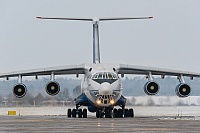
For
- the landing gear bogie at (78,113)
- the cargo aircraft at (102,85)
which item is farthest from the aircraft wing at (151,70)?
the landing gear bogie at (78,113)

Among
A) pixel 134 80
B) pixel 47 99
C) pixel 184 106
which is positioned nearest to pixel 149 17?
pixel 134 80

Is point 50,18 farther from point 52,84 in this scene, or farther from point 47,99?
point 47,99

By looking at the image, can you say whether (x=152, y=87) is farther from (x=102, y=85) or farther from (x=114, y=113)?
(x=102, y=85)

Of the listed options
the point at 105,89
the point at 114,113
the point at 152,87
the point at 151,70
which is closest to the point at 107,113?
the point at 114,113

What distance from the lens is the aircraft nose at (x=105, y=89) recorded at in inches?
1347

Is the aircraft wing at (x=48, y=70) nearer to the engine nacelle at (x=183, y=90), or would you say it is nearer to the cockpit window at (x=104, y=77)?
the cockpit window at (x=104, y=77)

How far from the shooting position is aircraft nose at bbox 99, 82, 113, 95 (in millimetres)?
34219

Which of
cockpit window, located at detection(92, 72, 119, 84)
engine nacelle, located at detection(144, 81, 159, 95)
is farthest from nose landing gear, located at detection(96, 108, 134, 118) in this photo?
cockpit window, located at detection(92, 72, 119, 84)

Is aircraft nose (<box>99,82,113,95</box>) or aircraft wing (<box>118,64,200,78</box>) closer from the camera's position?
aircraft nose (<box>99,82,113,95</box>)

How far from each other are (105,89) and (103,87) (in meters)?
0.14

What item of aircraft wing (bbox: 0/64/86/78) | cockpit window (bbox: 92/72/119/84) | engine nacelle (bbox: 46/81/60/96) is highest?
aircraft wing (bbox: 0/64/86/78)

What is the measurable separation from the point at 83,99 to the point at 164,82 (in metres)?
15.3

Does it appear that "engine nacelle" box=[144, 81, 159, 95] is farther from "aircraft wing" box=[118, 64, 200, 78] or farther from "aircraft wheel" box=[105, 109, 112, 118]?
"aircraft wheel" box=[105, 109, 112, 118]

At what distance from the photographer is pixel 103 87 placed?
1350 inches
